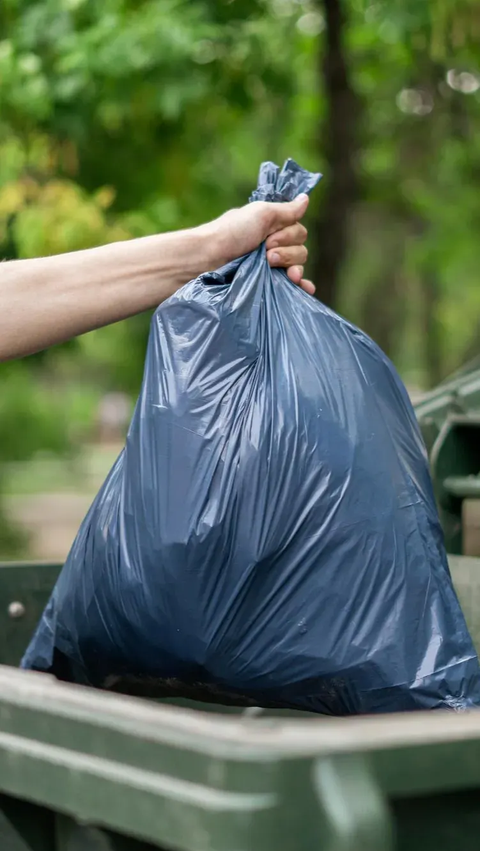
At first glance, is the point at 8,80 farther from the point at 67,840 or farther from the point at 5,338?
the point at 67,840

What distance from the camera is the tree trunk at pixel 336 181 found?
340 inches

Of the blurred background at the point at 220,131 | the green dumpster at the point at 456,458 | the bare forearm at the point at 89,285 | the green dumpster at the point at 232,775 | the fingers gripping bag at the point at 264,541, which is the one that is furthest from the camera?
the blurred background at the point at 220,131

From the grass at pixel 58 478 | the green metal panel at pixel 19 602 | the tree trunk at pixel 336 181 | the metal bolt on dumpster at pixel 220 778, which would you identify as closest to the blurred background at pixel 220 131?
the tree trunk at pixel 336 181

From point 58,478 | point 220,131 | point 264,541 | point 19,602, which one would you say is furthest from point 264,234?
point 58,478

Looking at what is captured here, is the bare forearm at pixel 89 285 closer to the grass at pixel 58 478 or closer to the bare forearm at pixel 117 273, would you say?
the bare forearm at pixel 117 273

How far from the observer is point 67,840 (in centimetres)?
170

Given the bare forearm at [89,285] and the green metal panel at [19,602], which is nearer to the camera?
the bare forearm at [89,285]

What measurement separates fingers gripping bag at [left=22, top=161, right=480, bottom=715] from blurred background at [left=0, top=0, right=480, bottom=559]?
4.12 meters

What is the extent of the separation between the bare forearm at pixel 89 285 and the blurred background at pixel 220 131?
12.1ft

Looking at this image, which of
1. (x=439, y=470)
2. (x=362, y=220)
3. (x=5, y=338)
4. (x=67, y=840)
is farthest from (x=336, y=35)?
(x=67, y=840)

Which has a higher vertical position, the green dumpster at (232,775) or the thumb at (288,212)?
the thumb at (288,212)

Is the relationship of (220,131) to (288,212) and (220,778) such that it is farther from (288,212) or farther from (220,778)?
(220,778)

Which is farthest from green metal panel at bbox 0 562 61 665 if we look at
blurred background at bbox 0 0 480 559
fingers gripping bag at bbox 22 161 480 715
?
blurred background at bbox 0 0 480 559

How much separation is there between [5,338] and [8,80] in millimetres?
4146
